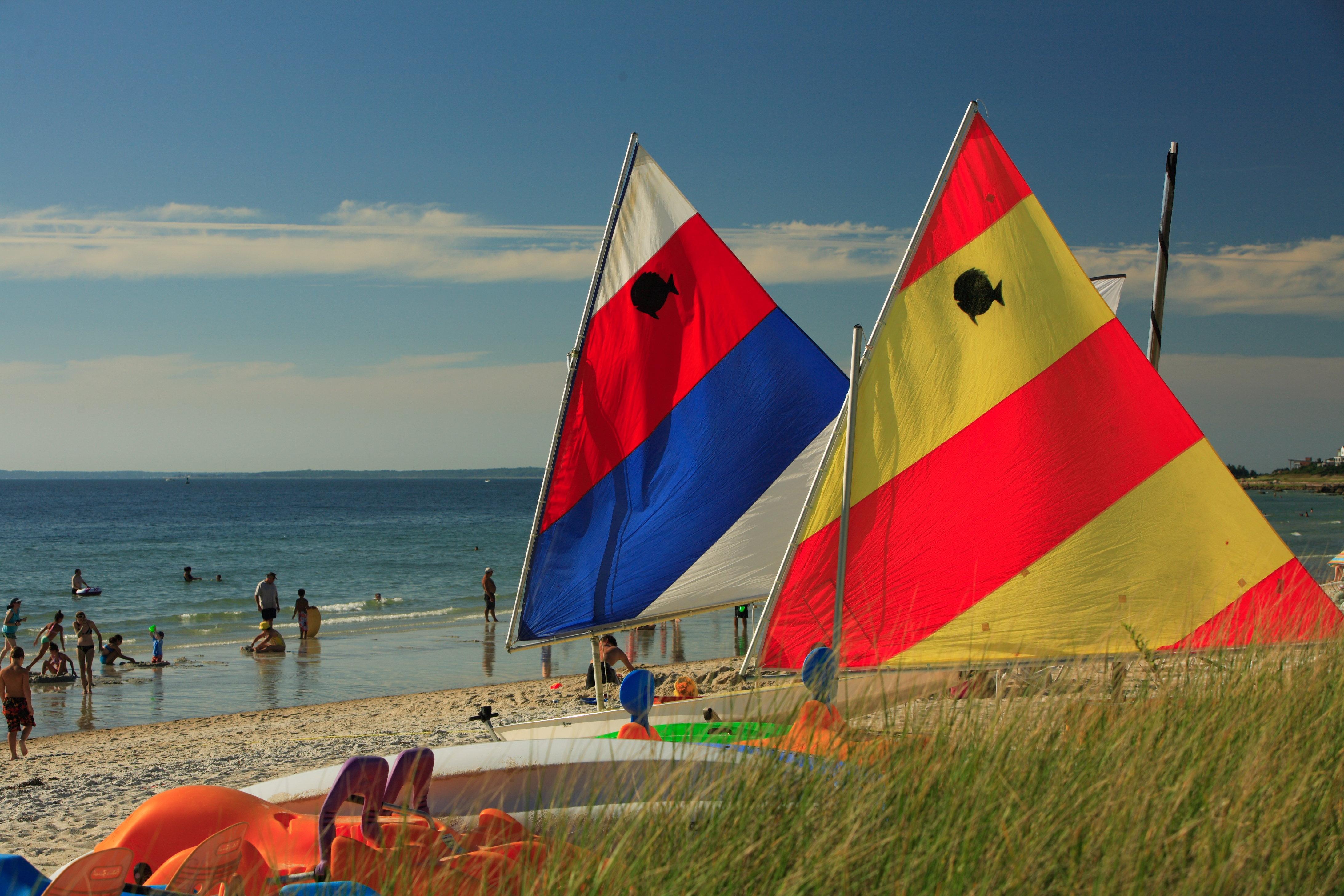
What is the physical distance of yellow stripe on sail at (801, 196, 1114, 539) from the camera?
18.3 feet

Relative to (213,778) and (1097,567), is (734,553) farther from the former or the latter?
(213,778)

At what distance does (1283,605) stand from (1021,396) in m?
1.79

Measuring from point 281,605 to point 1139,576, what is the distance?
34.1m

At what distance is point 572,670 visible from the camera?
18.8 meters

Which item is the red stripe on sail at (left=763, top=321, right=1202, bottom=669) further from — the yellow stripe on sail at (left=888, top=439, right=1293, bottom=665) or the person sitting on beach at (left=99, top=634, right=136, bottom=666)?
the person sitting on beach at (left=99, top=634, right=136, bottom=666)

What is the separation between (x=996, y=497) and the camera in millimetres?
5410

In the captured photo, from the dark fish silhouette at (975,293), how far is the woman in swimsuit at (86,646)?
651 inches

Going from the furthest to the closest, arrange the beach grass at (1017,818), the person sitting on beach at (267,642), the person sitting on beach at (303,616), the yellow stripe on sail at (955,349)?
the person sitting on beach at (303,616), the person sitting on beach at (267,642), the yellow stripe on sail at (955,349), the beach grass at (1017,818)

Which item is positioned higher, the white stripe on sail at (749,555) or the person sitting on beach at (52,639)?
the white stripe on sail at (749,555)

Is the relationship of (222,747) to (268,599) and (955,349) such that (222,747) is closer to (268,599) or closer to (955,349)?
(955,349)

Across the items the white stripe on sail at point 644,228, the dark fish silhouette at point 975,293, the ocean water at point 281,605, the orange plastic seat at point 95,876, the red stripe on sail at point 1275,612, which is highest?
the white stripe on sail at point 644,228

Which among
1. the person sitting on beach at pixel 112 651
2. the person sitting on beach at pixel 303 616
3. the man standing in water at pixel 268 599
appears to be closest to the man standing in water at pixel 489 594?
the person sitting on beach at pixel 303 616

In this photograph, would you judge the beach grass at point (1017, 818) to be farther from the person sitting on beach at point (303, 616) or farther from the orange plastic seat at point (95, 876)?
the person sitting on beach at point (303, 616)

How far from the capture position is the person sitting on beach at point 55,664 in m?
17.8
